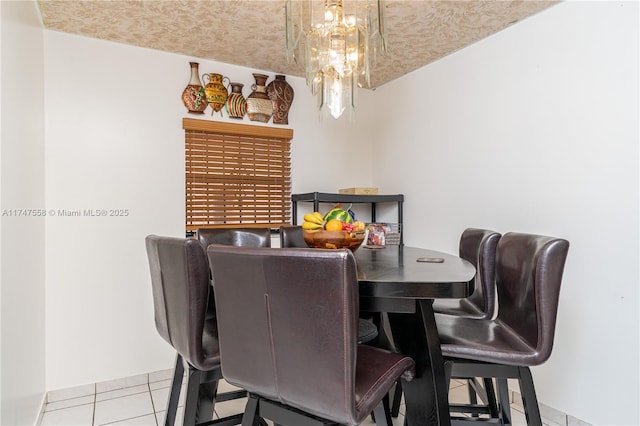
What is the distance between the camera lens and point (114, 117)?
9.28 feet

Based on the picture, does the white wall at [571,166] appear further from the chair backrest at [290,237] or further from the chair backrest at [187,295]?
the chair backrest at [187,295]

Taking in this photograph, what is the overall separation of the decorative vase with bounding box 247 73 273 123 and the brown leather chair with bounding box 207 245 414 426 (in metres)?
2.32

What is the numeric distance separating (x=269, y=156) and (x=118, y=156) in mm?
1176

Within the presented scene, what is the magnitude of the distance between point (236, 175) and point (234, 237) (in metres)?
0.91

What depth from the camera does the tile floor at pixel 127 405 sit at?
2.33 meters

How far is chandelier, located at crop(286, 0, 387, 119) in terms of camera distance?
6.42 feet

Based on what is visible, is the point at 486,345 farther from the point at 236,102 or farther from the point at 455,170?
the point at 236,102

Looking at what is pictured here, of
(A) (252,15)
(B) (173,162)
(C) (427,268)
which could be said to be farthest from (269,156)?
(C) (427,268)

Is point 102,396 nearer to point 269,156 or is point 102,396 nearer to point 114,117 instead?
point 114,117

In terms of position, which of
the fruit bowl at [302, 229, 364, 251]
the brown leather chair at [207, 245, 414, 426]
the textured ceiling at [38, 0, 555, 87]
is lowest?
the brown leather chair at [207, 245, 414, 426]

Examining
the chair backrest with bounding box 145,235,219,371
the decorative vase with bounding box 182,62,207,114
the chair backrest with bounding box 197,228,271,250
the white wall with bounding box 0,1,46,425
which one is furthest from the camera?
the decorative vase with bounding box 182,62,207,114

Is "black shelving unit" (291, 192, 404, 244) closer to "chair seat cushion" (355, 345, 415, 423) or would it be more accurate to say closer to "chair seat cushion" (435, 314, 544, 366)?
"chair seat cushion" (435, 314, 544, 366)

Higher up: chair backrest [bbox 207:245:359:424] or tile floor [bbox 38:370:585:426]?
chair backrest [bbox 207:245:359:424]

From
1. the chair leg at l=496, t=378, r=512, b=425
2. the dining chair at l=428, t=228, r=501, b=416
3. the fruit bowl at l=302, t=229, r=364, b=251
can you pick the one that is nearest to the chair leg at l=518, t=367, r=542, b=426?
the chair leg at l=496, t=378, r=512, b=425
